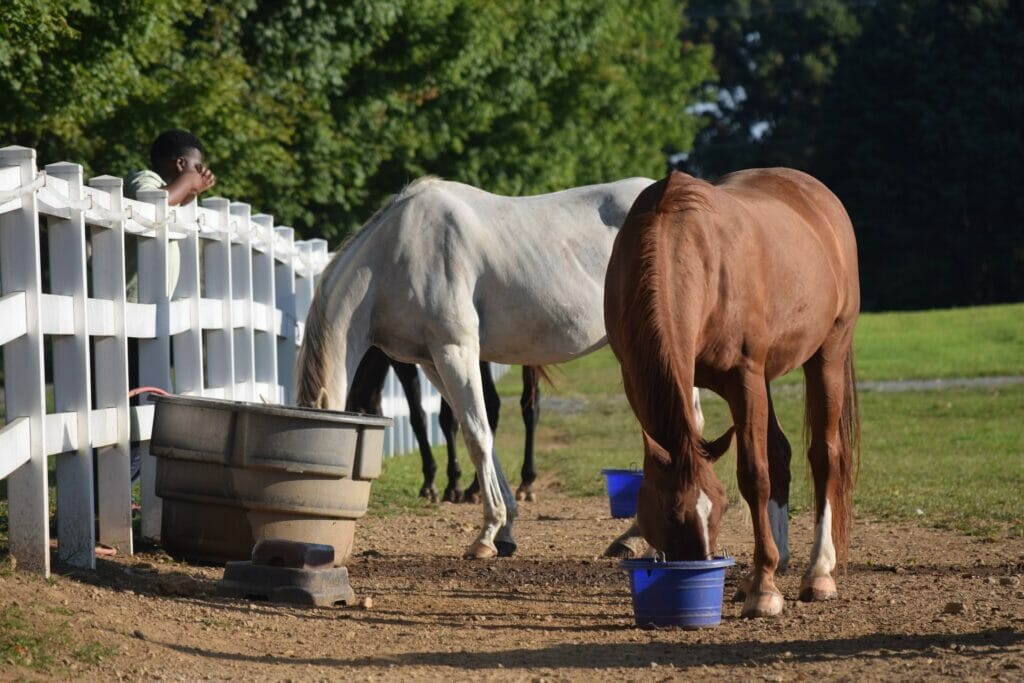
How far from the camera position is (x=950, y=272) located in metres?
49.0

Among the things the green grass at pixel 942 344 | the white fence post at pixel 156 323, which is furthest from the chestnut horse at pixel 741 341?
the green grass at pixel 942 344

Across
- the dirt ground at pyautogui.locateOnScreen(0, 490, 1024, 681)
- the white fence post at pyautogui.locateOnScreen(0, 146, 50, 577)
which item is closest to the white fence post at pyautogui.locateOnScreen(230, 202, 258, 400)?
the dirt ground at pyautogui.locateOnScreen(0, 490, 1024, 681)

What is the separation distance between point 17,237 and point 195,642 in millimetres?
1802

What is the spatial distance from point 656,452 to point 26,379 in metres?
2.50

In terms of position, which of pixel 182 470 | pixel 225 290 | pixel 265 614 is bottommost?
pixel 265 614

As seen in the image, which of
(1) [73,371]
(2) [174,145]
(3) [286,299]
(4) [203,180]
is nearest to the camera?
(1) [73,371]

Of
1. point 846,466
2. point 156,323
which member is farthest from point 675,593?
point 156,323

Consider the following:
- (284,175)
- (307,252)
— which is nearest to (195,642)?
(307,252)

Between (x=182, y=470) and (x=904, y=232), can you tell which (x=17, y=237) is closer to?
(x=182, y=470)

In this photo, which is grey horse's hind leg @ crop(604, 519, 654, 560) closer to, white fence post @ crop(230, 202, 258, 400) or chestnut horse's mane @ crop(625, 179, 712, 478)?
chestnut horse's mane @ crop(625, 179, 712, 478)

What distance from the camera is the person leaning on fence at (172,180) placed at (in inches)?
311

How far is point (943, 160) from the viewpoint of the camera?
49.0 metres

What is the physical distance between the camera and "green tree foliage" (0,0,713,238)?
12109mm

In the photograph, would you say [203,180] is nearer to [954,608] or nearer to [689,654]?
[689,654]
